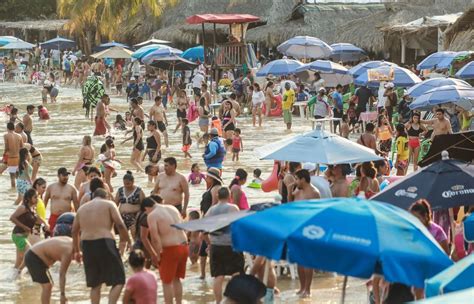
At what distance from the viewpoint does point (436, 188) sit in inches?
393

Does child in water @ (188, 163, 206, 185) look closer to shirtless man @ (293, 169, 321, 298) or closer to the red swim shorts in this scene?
shirtless man @ (293, 169, 321, 298)

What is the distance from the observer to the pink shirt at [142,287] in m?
8.83

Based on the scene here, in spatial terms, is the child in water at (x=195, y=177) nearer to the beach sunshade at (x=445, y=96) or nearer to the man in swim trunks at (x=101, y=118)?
the beach sunshade at (x=445, y=96)

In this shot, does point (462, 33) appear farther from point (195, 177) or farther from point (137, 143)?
point (195, 177)

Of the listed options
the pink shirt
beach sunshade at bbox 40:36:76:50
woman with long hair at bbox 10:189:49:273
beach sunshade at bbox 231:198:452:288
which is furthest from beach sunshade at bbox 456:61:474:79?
beach sunshade at bbox 40:36:76:50

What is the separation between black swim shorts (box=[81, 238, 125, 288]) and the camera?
32.7ft

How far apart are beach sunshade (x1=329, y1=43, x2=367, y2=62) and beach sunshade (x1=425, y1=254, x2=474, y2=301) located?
90.3 ft

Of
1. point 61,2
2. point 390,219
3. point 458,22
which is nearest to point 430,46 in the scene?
point 458,22

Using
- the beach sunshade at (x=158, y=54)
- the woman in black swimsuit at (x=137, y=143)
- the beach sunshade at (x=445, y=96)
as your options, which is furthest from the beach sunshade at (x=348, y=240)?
the beach sunshade at (x=158, y=54)

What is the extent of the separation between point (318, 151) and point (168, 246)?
2779 mm

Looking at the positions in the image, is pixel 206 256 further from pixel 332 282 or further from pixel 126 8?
pixel 126 8

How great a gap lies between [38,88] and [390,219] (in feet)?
126

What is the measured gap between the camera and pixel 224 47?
34.7 metres

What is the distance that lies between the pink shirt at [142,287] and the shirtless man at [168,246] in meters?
1.21
